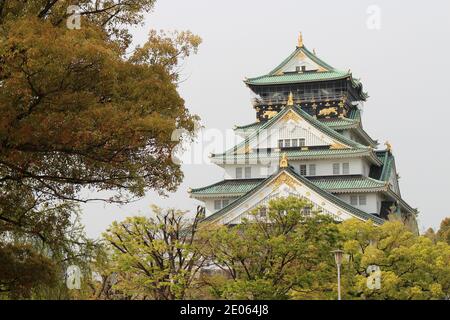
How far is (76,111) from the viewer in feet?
39.2

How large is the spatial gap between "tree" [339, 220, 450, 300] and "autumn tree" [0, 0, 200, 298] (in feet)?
50.2

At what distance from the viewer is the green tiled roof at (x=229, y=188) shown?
47594mm

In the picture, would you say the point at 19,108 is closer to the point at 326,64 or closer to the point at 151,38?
the point at 151,38

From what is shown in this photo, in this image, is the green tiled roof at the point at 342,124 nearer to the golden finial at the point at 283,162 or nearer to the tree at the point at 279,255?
the golden finial at the point at 283,162

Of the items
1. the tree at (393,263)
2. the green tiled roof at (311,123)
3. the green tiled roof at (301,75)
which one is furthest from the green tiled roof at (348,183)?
the tree at (393,263)

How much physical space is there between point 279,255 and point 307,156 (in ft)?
74.4

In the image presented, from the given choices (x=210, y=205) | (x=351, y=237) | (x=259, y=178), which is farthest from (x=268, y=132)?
(x=351, y=237)

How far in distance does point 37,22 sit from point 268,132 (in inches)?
1492

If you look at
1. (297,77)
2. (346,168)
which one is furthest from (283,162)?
(297,77)

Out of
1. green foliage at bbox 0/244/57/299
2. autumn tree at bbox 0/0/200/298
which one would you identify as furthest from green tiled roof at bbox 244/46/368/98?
green foliage at bbox 0/244/57/299

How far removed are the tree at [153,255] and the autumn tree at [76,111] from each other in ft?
40.3

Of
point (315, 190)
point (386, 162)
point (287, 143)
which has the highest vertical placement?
point (287, 143)

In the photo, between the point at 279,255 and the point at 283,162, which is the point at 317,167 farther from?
the point at 279,255

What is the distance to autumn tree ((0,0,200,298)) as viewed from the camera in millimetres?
11367
